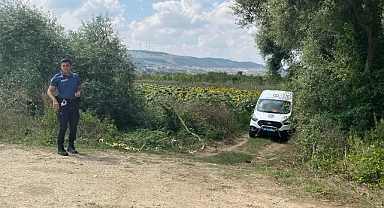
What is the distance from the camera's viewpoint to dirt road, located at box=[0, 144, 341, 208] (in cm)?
611

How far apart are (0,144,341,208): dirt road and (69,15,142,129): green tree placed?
19.7ft

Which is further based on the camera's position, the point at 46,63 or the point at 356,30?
the point at 46,63

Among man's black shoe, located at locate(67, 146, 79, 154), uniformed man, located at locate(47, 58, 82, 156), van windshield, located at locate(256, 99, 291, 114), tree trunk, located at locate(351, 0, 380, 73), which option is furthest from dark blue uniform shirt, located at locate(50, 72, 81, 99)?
van windshield, located at locate(256, 99, 291, 114)

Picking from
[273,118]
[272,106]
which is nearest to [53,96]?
[273,118]

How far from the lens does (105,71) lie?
15.8 metres

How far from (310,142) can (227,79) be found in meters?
36.0

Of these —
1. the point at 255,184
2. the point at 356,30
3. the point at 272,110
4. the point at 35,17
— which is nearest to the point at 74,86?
the point at 255,184

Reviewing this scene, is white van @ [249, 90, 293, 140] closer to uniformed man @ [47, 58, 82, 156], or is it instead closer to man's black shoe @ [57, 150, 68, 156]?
uniformed man @ [47, 58, 82, 156]

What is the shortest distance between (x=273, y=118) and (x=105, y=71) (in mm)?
6601

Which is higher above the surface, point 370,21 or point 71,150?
point 370,21

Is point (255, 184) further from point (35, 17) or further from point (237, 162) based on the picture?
point (35, 17)

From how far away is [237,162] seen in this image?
1204 centimetres

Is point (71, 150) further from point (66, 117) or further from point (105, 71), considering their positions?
point (105, 71)

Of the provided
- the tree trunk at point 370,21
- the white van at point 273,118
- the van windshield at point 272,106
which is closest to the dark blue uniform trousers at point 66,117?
the tree trunk at point 370,21
